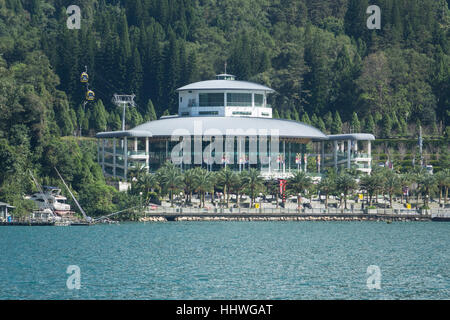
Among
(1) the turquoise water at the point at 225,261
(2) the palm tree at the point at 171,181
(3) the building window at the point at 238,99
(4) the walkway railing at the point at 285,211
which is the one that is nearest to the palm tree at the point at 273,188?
(4) the walkway railing at the point at 285,211

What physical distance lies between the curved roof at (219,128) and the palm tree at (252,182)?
603 inches

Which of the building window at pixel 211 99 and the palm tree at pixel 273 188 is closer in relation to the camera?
the palm tree at pixel 273 188

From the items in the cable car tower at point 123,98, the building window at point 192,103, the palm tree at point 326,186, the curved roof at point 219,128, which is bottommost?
the palm tree at point 326,186

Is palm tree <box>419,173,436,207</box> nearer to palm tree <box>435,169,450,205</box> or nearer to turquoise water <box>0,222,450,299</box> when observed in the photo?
palm tree <box>435,169,450,205</box>

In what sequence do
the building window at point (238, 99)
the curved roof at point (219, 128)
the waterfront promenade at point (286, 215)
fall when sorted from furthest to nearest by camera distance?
the building window at point (238, 99)
the curved roof at point (219, 128)
the waterfront promenade at point (286, 215)

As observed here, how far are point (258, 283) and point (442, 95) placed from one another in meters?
110

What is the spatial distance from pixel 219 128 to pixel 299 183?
19.4 m

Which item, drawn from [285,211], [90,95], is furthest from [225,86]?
[285,211]

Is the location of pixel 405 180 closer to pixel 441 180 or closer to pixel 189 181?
pixel 441 180

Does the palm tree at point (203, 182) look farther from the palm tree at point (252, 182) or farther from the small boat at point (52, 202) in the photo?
the small boat at point (52, 202)

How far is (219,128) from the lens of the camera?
132250 mm

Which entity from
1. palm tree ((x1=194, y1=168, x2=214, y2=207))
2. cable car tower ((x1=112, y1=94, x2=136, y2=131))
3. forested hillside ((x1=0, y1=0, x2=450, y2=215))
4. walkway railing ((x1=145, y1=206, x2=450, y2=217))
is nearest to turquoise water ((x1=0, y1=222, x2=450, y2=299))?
walkway railing ((x1=145, y1=206, x2=450, y2=217))

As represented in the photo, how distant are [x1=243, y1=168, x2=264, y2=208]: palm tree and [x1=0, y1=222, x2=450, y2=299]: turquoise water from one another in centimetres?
941

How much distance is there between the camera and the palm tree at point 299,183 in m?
116
